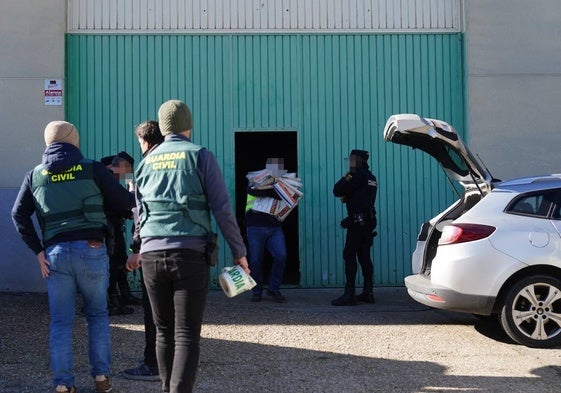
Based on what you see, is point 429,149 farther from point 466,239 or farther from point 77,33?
point 77,33

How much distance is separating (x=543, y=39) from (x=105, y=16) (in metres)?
6.31

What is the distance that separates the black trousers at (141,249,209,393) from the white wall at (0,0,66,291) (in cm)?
617

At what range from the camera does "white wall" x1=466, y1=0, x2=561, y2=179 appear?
10.2 m

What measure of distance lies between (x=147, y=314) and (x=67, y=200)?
3.72ft

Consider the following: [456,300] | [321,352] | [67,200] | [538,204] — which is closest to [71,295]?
[67,200]

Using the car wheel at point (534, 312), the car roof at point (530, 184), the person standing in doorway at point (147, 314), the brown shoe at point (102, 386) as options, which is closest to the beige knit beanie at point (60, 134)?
the person standing in doorway at point (147, 314)

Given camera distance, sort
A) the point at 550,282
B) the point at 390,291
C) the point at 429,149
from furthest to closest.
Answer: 1. the point at 390,291
2. the point at 429,149
3. the point at 550,282

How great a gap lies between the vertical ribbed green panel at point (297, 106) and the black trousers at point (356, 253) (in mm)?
1207

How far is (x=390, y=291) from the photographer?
33.0ft

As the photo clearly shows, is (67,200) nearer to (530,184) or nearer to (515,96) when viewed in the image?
(530,184)

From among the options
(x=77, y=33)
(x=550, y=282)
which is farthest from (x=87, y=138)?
(x=550, y=282)

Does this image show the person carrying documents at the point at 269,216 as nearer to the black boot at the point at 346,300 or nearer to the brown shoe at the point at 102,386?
the black boot at the point at 346,300

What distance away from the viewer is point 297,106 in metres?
10.3

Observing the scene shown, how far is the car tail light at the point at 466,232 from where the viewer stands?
22.0 ft
